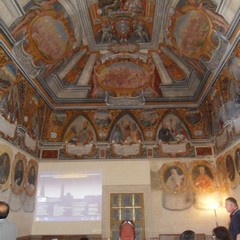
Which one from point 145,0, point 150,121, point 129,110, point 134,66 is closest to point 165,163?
point 150,121

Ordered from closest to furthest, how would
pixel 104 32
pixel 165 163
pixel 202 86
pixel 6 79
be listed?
1. pixel 6 79
2. pixel 104 32
3. pixel 202 86
4. pixel 165 163

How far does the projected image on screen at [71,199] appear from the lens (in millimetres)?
11711

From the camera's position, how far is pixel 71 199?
468 inches

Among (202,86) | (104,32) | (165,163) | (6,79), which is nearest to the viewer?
(6,79)

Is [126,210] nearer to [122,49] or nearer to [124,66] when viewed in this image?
[124,66]

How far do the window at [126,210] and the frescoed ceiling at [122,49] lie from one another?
4.26m

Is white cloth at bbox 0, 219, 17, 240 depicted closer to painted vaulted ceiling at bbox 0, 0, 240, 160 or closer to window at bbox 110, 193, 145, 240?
painted vaulted ceiling at bbox 0, 0, 240, 160

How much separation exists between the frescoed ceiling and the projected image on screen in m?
3.59

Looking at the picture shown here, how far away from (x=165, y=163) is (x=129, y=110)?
3.03 meters

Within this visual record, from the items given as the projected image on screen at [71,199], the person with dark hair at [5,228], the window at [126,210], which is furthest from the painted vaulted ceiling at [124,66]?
the person with dark hair at [5,228]

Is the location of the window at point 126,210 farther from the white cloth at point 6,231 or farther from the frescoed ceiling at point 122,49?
the white cloth at point 6,231

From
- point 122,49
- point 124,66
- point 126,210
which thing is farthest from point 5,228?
point 124,66

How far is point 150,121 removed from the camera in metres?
13.1

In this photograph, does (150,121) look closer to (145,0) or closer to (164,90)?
(164,90)
